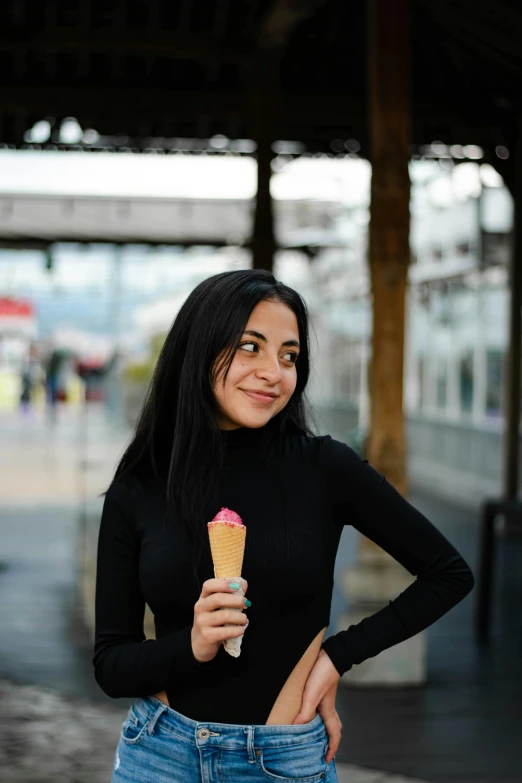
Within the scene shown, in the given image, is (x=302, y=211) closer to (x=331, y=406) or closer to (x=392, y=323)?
(x=331, y=406)

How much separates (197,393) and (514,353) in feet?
34.2

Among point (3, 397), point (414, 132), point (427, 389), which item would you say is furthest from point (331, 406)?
point (3, 397)

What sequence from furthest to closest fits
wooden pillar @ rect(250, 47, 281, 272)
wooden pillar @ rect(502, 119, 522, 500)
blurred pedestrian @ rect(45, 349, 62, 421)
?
1. blurred pedestrian @ rect(45, 349, 62, 421)
2. wooden pillar @ rect(502, 119, 522, 500)
3. wooden pillar @ rect(250, 47, 281, 272)

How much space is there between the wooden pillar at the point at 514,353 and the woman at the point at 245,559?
10.3 metres

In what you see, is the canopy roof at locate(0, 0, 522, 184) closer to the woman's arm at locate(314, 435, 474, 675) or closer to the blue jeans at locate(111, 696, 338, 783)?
the woman's arm at locate(314, 435, 474, 675)

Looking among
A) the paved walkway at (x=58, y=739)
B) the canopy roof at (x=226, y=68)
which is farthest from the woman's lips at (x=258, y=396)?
the canopy roof at (x=226, y=68)

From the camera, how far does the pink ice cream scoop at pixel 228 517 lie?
1882 millimetres

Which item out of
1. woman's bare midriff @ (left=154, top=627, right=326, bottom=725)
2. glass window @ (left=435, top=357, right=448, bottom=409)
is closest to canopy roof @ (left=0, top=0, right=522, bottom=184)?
glass window @ (left=435, top=357, right=448, bottom=409)

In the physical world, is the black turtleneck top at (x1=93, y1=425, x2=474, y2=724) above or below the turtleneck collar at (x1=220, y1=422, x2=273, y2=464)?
below

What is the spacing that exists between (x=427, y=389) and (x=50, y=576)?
10.8 m

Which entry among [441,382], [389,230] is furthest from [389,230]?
[441,382]

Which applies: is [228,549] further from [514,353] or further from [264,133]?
[514,353]

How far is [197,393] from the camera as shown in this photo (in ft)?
Result: 7.07

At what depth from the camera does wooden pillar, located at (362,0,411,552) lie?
6188 mm
